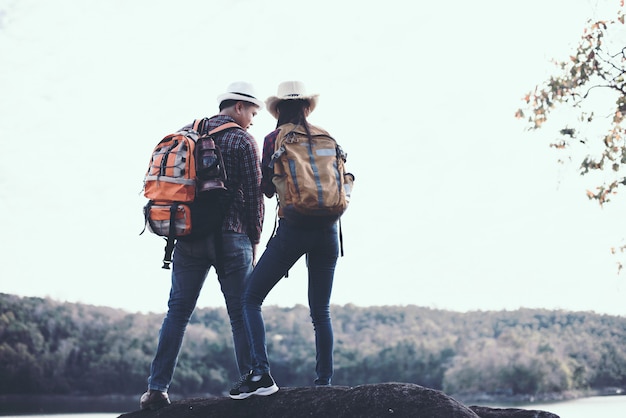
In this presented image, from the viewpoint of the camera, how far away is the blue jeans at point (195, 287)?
14.5 ft

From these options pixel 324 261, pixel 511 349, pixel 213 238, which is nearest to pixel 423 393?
pixel 324 261

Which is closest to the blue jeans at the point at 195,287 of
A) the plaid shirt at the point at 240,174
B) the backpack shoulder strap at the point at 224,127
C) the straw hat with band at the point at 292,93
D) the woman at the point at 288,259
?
the plaid shirt at the point at 240,174

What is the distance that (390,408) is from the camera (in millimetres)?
4008

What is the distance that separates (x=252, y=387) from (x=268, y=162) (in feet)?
4.67

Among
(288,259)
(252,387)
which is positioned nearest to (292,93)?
(288,259)

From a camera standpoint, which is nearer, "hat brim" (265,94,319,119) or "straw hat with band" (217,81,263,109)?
"hat brim" (265,94,319,119)

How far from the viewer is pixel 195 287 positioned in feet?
14.8

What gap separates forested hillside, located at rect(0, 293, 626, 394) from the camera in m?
87.4

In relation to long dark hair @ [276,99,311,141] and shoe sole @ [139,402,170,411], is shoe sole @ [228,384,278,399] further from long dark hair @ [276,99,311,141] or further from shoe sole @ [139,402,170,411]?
long dark hair @ [276,99,311,141]

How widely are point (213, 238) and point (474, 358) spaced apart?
95.0 meters

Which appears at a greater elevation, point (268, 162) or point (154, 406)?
point (268, 162)

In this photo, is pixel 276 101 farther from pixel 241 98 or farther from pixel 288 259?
pixel 288 259

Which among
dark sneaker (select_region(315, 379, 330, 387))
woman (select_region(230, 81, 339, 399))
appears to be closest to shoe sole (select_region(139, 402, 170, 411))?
woman (select_region(230, 81, 339, 399))

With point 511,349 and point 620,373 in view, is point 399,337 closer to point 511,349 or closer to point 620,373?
point 511,349
